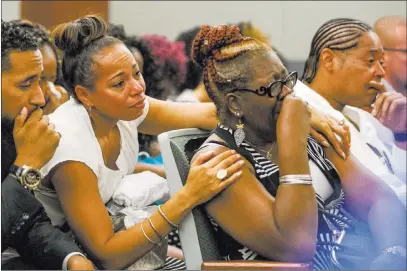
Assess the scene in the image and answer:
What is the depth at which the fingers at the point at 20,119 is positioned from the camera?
236 cm

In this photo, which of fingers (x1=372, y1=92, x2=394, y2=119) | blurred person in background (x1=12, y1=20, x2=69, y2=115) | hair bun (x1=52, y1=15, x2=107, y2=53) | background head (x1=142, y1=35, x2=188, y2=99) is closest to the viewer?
hair bun (x1=52, y1=15, x2=107, y2=53)

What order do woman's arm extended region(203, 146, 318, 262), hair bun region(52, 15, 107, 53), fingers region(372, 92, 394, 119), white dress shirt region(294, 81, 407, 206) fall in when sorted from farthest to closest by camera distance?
fingers region(372, 92, 394, 119) → white dress shirt region(294, 81, 407, 206) → hair bun region(52, 15, 107, 53) → woman's arm extended region(203, 146, 318, 262)

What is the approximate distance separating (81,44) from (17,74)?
0.24m

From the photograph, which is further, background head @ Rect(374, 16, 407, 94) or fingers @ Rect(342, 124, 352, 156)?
background head @ Rect(374, 16, 407, 94)

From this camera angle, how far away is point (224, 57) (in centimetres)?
230

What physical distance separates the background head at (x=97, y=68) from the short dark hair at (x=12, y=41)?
0.11 metres

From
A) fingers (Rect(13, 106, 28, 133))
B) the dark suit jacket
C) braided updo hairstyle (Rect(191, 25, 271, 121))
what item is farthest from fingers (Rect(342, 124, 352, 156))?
fingers (Rect(13, 106, 28, 133))

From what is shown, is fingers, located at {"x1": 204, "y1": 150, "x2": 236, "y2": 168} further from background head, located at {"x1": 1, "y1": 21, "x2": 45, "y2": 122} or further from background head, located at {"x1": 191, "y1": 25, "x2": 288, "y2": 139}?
background head, located at {"x1": 1, "y1": 21, "x2": 45, "y2": 122}

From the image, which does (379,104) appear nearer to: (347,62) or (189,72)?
(347,62)

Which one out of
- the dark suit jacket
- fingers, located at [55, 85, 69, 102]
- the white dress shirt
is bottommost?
the dark suit jacket

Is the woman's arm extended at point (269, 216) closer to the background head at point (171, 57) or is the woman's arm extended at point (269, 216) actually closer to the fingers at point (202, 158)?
the fingers at point (202, 158)

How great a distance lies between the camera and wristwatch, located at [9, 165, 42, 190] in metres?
2.31

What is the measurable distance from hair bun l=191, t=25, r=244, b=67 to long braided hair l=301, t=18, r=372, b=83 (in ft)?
1.57

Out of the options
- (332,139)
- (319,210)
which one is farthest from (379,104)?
(319,210)
